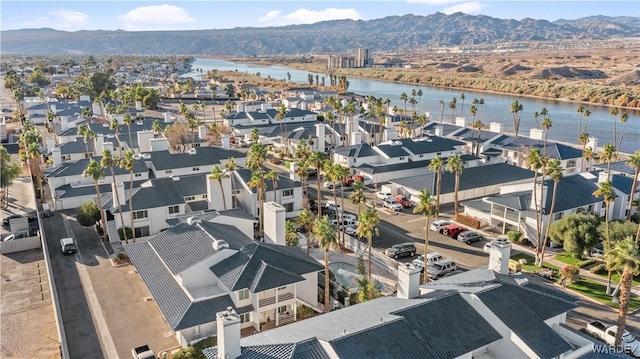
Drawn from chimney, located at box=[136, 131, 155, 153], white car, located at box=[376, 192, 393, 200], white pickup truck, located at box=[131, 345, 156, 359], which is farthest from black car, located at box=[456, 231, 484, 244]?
chimney, located at box=[136, 131, 155, 153]

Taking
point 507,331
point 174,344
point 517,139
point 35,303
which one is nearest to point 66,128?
point 35,303

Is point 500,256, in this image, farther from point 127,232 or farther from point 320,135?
point 320,135

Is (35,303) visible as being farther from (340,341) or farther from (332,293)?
(340,341)

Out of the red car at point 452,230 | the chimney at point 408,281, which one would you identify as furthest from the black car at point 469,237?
the chimney at point 408,281

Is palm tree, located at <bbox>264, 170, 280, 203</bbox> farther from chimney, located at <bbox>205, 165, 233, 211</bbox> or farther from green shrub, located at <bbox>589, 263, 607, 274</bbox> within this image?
green shrub, located at <bbox>589, 263, 607, 274</bbox>

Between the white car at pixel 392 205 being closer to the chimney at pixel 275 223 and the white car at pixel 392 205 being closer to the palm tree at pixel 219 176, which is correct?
the palm tree at pixel 219 176

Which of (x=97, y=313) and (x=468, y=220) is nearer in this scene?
(x=97, y=313)

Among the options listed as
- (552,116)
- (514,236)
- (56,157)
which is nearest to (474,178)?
(514,236)
